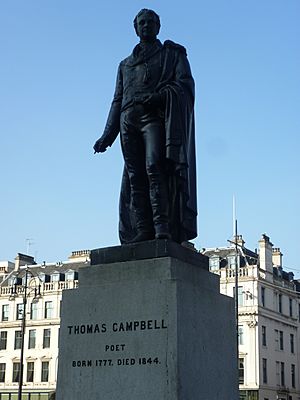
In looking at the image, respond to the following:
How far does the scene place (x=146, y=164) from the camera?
9.27 metres

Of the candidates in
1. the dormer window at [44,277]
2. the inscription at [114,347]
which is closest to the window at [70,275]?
the dormer window at [44,277]

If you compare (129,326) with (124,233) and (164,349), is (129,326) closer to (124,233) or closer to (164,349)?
(164,349)

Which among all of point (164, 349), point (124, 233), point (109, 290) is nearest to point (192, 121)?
point (124, 233)

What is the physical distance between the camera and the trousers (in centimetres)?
915

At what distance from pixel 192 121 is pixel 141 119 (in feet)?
2.75

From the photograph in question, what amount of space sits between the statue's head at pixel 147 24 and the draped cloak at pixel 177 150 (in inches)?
10.4

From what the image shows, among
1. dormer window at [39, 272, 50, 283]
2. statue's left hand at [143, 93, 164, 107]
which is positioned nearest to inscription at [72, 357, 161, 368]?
statue's left hand at [143, 93, 164, 107]

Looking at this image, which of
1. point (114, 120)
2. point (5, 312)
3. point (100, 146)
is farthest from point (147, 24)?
point (5, 312)

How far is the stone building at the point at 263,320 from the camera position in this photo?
63.6 meters

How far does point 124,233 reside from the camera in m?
9.65

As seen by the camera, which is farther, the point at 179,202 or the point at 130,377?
the point at 179,202

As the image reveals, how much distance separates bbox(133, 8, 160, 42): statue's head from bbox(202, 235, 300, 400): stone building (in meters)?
53.4

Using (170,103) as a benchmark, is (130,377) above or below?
below

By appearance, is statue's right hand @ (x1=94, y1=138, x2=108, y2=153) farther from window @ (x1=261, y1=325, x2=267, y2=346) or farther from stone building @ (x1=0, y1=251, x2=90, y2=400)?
stone building @ (x1=0, y1=251, x2=90, y2=400)
